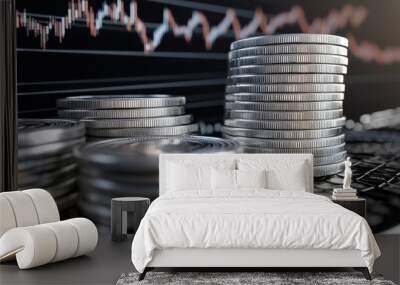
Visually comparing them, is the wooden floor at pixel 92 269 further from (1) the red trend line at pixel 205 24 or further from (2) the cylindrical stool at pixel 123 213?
(1) the red trend line at pixel 205 24

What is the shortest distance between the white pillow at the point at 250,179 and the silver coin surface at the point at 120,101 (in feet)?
4.19

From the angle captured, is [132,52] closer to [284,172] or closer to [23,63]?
[23,63]

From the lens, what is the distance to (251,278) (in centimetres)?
522

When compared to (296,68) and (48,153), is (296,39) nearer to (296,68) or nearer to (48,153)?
(296,68)

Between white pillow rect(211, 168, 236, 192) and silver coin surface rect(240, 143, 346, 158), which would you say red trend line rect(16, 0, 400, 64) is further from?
white pillow rect(211, 168, 236, 192)

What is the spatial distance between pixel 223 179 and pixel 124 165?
1.22 m

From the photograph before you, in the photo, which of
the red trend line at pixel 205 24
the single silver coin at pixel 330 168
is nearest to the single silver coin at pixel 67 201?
the red trend line at pixel 205 24

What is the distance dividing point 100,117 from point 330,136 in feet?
8.27

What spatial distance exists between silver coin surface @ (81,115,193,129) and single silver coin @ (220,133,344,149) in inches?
29.9

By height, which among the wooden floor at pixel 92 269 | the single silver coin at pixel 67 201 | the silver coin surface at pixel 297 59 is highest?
the silver coin surface at pixel 297 59

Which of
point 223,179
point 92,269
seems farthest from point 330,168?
point 92,269

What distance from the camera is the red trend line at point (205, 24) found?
739cm

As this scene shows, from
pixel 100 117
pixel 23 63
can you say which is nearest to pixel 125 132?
pixel 100 117

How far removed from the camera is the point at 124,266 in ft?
19.0
